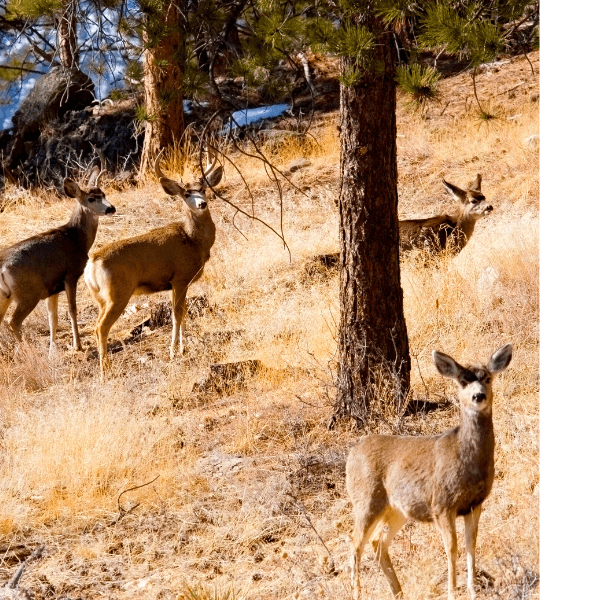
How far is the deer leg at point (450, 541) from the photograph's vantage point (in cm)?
452

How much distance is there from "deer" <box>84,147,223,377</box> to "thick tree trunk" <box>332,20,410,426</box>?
3.02 metres

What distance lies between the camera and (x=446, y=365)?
184 inches

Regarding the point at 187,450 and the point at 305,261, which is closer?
the point at 187,450

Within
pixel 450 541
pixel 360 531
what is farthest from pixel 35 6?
pixel 450 541

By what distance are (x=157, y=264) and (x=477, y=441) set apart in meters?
6.53

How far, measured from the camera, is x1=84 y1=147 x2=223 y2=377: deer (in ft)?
34.1

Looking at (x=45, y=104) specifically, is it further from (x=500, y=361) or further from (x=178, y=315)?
(x=500, y=361)

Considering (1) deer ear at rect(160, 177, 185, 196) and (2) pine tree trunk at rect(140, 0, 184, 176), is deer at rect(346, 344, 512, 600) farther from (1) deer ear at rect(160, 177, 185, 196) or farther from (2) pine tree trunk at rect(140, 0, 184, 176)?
(2) pine tree trunk at rect(140, 0, 184, 176)

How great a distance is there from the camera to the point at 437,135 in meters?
17.2

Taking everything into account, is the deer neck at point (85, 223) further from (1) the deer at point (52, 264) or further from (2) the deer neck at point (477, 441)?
(2) the deer neck at point (477, 441)

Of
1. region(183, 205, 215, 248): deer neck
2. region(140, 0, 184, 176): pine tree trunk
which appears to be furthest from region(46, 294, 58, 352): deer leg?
region(140, 0, 184, 176): pine tree trunk

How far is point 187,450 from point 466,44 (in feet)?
11.4
